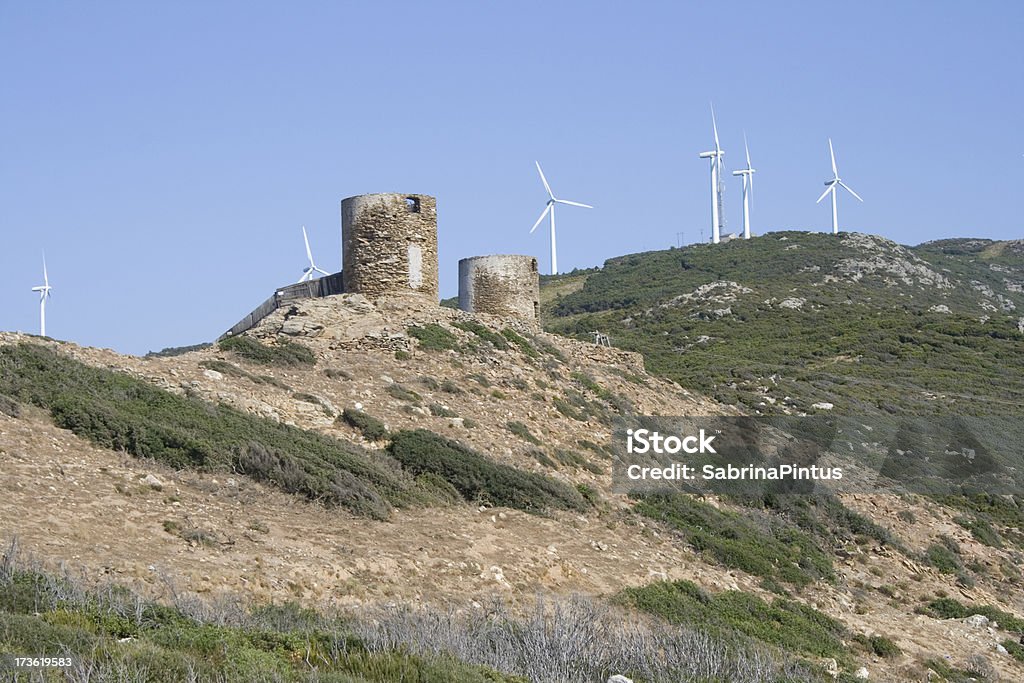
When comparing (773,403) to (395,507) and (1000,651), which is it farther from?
(395,507)

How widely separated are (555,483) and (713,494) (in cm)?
482

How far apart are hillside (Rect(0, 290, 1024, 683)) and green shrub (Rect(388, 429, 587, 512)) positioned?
4 cm

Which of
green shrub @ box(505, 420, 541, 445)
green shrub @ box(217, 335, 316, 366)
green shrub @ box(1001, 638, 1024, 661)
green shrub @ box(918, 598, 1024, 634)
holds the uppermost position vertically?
green shrub @ box(217, 335, 316, 366)

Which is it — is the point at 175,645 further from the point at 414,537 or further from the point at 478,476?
the point at 478,476

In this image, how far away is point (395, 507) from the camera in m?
15.6

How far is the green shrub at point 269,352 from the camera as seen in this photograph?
2088 cm

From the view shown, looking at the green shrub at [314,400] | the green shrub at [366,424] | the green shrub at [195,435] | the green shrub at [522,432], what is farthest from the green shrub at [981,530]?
the green shrub at [314,400]

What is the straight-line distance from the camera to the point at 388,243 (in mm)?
24938

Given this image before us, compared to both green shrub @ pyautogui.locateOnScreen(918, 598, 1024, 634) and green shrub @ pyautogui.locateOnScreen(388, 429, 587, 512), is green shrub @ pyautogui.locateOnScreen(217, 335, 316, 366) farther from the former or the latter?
green shrub @ pyautogui.locateOnScreen(918, 598, 1024, 634)

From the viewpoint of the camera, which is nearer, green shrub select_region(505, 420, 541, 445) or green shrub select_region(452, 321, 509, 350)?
green shrub select_region(505, 420, 541, 445)

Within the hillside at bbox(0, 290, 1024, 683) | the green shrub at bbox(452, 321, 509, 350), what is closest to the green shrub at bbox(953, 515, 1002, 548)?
the hillside at bbox(0, 290, 1024, 683)

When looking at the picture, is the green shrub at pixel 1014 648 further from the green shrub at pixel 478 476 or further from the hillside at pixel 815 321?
the hillside at pixel 815 321

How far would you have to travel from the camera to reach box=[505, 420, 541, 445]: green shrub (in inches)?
803

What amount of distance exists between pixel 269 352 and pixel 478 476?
18.3 feet
